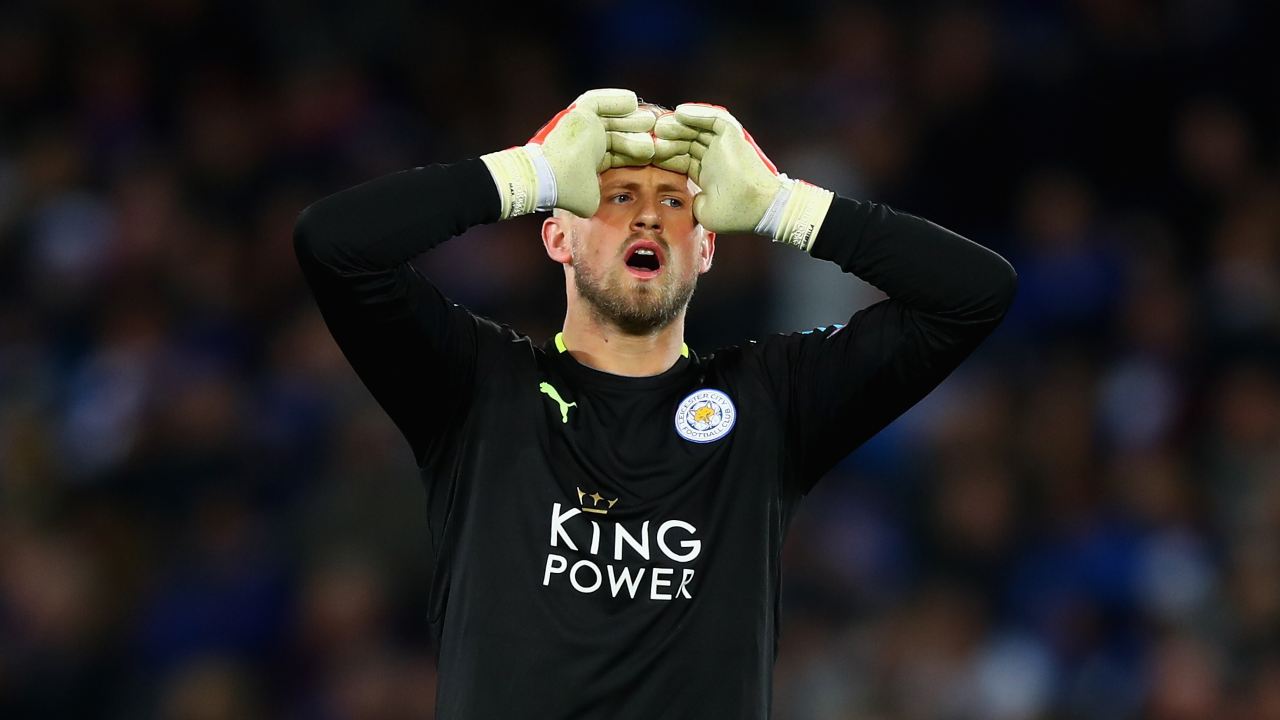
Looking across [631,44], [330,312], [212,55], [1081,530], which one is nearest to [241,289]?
[212,55]

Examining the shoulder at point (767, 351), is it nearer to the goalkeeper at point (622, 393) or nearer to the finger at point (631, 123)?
the goalkeeper at point (622, 393)

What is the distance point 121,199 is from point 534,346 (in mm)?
5657

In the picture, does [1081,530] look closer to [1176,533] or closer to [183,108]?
[1176,533]

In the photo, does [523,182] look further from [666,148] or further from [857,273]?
[857,273]

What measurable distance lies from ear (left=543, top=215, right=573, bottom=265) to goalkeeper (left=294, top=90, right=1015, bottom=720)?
1 centimetres

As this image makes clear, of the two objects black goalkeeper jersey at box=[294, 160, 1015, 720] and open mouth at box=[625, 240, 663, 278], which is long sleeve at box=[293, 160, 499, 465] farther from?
open mouth at box=[625, 240, 663, 278]

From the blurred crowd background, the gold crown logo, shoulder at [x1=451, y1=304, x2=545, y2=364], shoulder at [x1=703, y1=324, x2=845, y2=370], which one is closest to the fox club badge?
shoulder at [x1=703, y1=324, x2=845, y2=370]

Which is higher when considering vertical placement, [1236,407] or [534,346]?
[1236,407]

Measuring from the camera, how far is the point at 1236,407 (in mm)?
7430

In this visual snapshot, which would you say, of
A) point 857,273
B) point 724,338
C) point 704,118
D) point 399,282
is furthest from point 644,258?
point 724,338

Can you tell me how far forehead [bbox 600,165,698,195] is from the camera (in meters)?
3.62

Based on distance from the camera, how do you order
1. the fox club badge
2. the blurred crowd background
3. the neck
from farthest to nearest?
the blurred crowd background
the neck
the fox club badge

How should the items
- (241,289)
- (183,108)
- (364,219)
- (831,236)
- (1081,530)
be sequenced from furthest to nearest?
(183,108) → (241,289) → (1081,530) → (831,236) → (364,219)

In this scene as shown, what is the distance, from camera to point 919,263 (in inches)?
139
